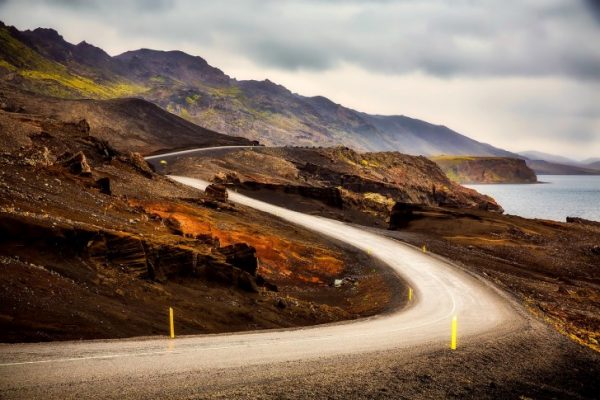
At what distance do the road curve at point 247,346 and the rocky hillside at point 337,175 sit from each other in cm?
3054

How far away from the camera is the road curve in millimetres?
9562

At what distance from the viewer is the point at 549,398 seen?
464 inches

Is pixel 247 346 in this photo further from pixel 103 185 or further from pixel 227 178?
pixel 227 178

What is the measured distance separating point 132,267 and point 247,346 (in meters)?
6.20

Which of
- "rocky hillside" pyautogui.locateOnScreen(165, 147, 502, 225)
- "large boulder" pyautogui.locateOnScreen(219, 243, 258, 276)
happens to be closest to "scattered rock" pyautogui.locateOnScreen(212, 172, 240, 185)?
"rocky hillside" pyautogui.locateOnScreen(165, 147, 502, 225)

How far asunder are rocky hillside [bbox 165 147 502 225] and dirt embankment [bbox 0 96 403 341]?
20855mm

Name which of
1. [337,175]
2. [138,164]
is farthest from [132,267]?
[337,175]

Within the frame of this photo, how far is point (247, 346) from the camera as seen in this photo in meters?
13.0

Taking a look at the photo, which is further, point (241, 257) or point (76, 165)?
point (76, 165)

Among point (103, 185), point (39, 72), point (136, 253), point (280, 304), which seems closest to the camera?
point (136, 253)

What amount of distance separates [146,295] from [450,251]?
86.3ft

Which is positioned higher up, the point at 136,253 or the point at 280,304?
the point at 136,253

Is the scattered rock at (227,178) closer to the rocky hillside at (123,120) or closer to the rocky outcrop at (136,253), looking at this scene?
the rocky hillside at (123,120)

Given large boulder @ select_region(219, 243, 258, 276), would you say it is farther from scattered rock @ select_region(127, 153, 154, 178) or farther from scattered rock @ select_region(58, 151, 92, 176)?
scattered rock @ select_region(127, 153, 154, 178)
